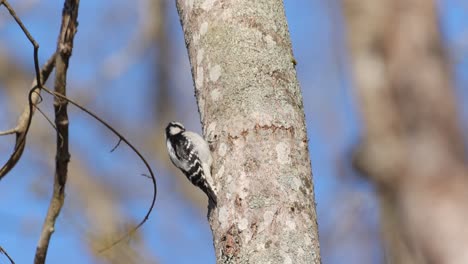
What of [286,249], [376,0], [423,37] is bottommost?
[286,249]

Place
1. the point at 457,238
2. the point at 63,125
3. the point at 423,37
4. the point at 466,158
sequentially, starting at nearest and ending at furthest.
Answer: the point at 63,125 → the point at 457,238 → the point at 466,158 → the point at 423,37

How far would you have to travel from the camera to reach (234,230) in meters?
2.96

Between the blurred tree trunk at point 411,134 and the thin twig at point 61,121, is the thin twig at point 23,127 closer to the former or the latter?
the thin twig at point 61,121

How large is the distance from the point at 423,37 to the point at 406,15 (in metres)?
0.24

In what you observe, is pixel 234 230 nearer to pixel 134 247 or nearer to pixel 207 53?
pixel 207 53

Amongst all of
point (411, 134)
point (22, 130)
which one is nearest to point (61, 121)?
point (22, 130)

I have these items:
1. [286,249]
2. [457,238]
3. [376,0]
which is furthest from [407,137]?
[286,249]

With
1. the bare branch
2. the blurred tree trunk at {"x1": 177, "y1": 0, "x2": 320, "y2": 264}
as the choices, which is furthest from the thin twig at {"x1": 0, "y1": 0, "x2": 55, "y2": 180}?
the blurred tree trunk at {"x1": 177, "y1": 0, "x2": 320, "y2": 264}

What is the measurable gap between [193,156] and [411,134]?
5.88 feet

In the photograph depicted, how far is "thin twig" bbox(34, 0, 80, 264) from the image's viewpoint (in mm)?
3197

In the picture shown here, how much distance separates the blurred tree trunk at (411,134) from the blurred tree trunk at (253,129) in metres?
1.95

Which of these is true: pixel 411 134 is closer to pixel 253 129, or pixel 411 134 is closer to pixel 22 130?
pixel 253 129

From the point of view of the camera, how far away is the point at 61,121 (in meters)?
3.25

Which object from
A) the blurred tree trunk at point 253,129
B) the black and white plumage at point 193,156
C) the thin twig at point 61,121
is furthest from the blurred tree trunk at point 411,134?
the thin twig at point 61,121
